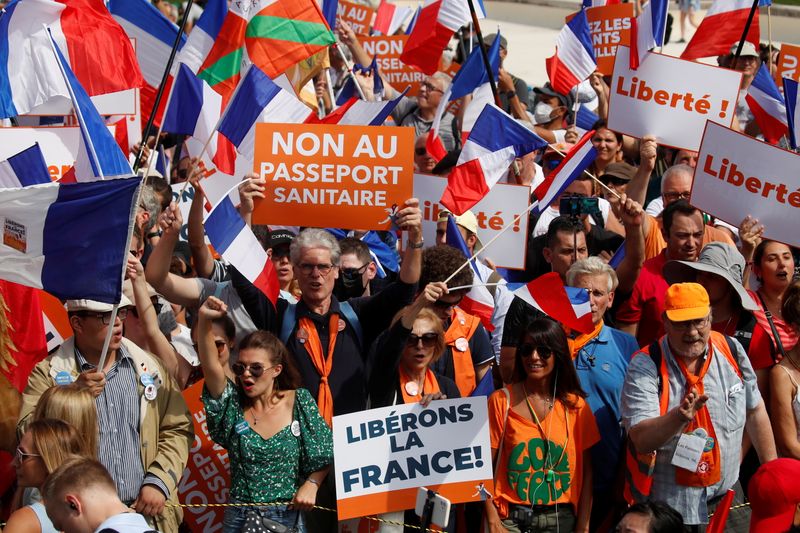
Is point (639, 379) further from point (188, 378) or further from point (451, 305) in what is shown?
point (188, 378)

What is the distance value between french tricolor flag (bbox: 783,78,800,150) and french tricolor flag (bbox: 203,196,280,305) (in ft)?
13.2

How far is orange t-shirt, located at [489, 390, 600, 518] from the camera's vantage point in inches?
237

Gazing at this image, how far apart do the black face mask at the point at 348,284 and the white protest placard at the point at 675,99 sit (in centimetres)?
242

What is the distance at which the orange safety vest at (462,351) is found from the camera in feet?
22.0

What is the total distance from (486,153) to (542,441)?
227 centimetres

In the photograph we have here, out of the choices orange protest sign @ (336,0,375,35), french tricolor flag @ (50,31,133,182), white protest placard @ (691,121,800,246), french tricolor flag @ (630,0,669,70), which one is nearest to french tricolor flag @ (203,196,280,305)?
french tricolor flag @ (50,31,133,182)

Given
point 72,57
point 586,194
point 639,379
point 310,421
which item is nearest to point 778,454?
point 639,379

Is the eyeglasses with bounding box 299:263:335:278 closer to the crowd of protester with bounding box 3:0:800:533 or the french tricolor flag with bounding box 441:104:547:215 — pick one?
the crowd of protester with bounding box 3:0:800:533

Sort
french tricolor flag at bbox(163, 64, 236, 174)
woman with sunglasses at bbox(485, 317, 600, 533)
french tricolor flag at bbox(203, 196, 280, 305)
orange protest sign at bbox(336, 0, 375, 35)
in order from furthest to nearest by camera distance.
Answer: orange protest sign at bbox(336, 0, 375, 35), french tricolor flag at bbox(163, 64, 236, 174), french tricolor flag at bbox(203, 196, 280, 305), woman with sunglasses at bbox(485, 317, 600, 533)

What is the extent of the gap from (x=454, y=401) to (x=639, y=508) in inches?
55.1

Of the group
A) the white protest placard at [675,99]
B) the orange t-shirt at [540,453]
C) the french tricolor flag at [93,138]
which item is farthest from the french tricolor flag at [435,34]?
the orange t-shirt at [540,453]

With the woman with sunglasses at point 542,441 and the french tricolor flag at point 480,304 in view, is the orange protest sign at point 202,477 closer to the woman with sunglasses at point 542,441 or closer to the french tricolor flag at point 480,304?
the woman with sunglasses at point 542,441

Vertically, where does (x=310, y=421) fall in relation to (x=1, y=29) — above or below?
below

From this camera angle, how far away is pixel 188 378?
7.00m
